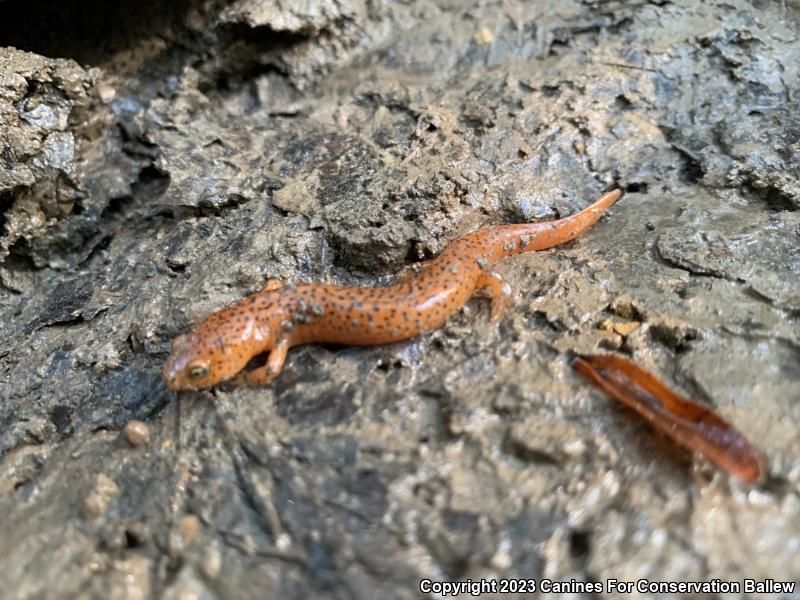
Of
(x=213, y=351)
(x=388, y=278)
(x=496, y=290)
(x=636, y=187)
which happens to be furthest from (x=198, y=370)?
(x=636, y=187)

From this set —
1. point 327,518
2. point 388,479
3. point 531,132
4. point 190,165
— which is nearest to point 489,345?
point 388,479

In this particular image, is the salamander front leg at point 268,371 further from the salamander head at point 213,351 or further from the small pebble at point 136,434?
the small pebble at point 136,434

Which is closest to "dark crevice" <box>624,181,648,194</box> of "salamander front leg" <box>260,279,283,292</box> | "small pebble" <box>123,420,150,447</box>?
"salamander front leg" <box>260,279,283,292</box>

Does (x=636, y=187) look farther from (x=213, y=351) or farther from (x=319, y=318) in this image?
(x=213, y=351)

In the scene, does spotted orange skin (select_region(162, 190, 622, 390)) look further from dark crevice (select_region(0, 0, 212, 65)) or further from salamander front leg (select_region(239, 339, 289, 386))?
dark crevice (select_region(0, 0, 212, 65))

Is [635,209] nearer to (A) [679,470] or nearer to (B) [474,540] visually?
(A) [679,470]
